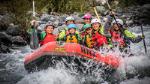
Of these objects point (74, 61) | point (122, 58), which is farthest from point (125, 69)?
point (74, 61)

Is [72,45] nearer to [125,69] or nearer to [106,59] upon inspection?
[106,59]

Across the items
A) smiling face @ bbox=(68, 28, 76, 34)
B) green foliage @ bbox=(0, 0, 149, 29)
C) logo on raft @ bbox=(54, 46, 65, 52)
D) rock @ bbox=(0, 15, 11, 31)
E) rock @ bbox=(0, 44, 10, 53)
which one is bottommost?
rock @ bbox=(0, 44, 10, 53)

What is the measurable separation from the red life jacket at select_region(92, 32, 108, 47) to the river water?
769mm

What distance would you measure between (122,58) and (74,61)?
6.45ft

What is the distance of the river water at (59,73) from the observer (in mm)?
8406

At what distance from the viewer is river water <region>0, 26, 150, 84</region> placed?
8.41 m

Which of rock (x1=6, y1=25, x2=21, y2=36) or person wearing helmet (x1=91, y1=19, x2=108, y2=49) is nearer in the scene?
person wearing helmet (x1=91, y1=19, x2=108, y2=49)

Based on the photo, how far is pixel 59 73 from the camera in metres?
8.36

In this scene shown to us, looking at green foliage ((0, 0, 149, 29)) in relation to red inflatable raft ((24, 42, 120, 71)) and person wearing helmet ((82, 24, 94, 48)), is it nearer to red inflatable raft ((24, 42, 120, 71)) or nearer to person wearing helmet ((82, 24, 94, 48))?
person wearing helmet ((82, 24, 94, 48))

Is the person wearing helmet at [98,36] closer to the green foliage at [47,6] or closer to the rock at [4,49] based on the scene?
the rock at [4,49]

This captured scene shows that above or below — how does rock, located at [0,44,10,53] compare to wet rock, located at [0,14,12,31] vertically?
below

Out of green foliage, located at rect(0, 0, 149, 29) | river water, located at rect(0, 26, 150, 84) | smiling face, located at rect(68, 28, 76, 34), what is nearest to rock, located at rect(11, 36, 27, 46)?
river water, located at rect(0, 26, 150, 84)

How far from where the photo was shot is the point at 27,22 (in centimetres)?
1445

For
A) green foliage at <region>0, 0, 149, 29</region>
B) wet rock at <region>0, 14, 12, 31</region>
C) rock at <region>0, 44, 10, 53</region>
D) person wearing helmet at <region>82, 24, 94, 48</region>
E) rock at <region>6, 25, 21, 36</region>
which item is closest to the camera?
person wearing helmet at <region>82, 24, 94, 48</region>
